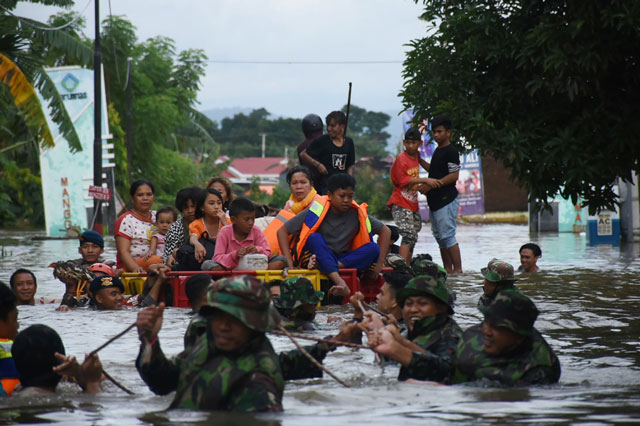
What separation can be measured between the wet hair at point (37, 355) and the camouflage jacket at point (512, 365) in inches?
94.6

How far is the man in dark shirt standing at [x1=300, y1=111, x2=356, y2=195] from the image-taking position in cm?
1335

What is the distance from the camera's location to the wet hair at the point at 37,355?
19.9 feet

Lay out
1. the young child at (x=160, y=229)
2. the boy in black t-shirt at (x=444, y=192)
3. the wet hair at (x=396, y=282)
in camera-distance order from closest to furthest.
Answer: the wet hair at (x=396, y=282) → the young child at (x=160, y=229) → the boy in black t-shirt at (x=444, y=192)

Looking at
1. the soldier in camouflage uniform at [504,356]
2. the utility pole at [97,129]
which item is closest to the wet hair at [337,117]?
the soldier in camouflage uniform at [504,356]

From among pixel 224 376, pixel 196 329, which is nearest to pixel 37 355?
pixel 196 329

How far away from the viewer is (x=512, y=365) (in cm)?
608

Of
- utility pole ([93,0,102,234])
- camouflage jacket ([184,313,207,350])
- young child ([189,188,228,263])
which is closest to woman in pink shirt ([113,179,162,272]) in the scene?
young child ([189,188,228,263])

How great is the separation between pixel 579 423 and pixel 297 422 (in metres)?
1.41

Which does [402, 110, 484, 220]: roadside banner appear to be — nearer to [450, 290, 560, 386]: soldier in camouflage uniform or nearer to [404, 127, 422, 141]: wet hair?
[404, 127, 422, 141]: wet hair

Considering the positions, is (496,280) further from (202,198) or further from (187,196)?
(187,196)

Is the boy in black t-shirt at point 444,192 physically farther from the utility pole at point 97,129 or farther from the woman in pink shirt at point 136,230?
the utility pole at point 97,129

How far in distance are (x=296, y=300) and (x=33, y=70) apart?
1632cm

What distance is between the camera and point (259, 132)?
14762 cm

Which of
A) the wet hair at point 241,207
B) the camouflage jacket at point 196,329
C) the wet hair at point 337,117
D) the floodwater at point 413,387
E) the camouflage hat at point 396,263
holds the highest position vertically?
the wet hair at point 337,117
